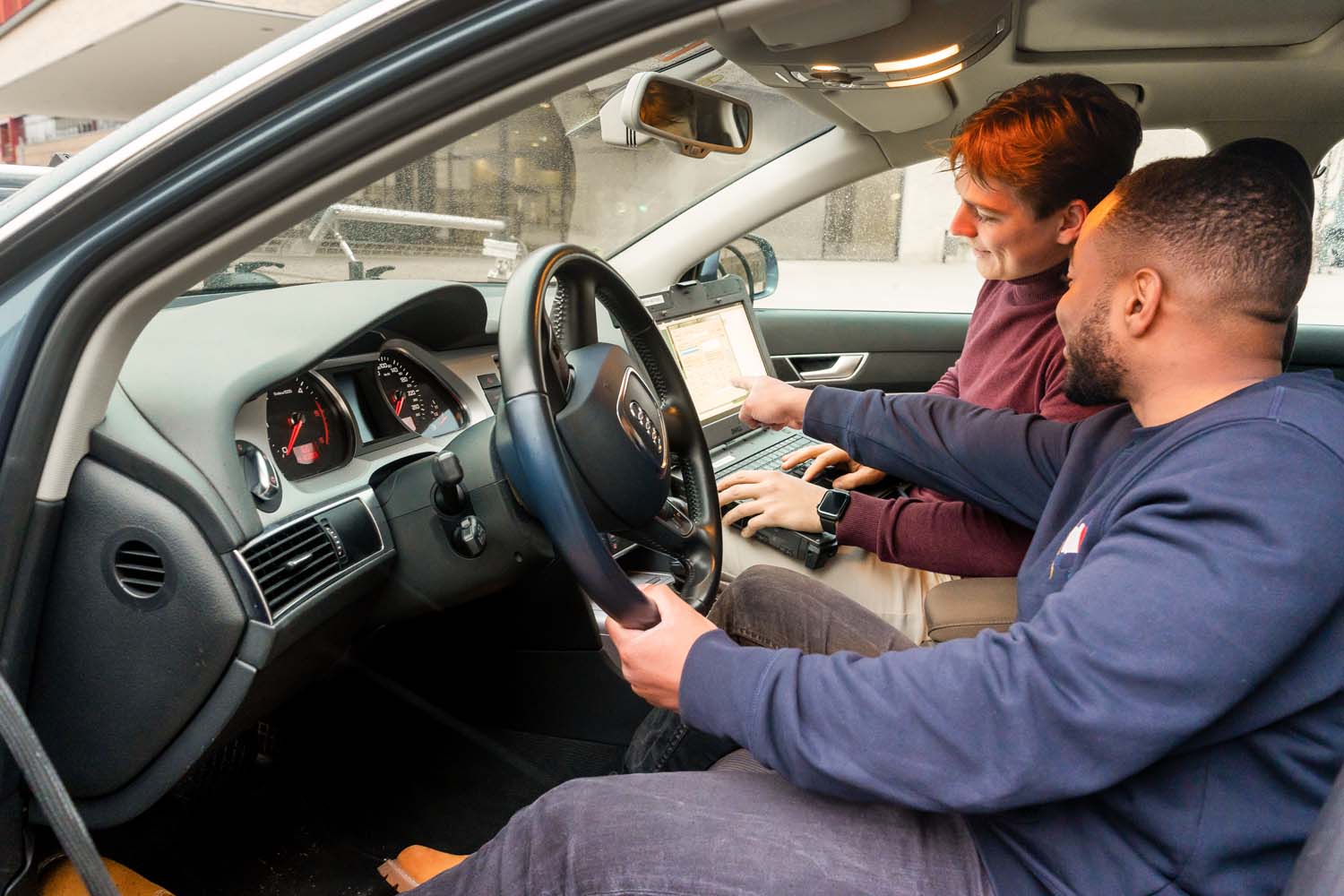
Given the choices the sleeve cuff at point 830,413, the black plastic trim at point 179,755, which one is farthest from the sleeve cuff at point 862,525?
the black plastic trim at point 179,755

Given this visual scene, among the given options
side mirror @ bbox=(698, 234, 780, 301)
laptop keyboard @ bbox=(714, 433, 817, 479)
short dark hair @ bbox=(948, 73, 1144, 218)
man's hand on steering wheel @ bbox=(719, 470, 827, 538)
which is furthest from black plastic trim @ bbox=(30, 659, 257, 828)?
side mirror @ bbox=(698, 234, 780, 301)

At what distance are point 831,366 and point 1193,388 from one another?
218 cm

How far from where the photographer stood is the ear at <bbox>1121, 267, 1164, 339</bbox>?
42.1 inches

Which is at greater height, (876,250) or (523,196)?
(523,196)

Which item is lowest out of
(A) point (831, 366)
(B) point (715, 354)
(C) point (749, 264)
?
(A) point (831, 366)

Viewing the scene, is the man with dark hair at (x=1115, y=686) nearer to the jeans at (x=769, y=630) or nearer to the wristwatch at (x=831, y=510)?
the jeans at (x=769, y=630)

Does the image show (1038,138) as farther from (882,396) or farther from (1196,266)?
(1196,266)

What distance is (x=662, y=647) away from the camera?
1.07m

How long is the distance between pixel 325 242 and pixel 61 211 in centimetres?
84

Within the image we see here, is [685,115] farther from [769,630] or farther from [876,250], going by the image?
[876,250]

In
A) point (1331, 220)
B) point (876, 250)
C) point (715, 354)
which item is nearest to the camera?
point (1331, 220)

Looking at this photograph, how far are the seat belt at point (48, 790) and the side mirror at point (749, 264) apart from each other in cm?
196

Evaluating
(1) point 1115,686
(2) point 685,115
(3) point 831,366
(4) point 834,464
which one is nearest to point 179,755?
(1) point 1115,686

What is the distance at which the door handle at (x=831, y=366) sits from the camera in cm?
314
